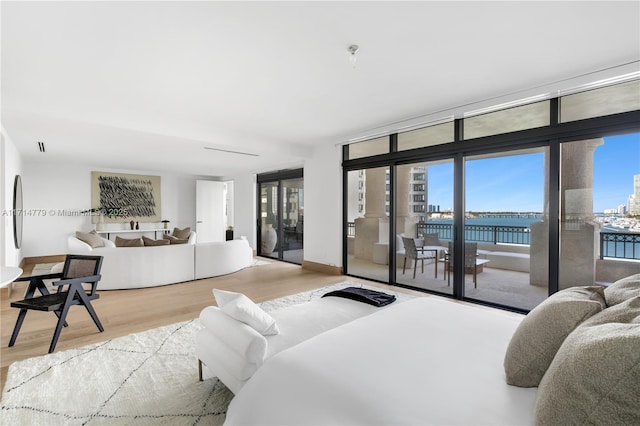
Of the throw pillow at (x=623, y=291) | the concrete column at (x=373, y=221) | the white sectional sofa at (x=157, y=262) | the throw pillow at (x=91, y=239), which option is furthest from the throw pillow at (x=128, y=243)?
the throw pillow at (x=623, y=291)

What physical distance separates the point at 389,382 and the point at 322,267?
486 cm

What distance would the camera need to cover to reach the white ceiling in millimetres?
2076

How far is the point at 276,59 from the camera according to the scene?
105 inches

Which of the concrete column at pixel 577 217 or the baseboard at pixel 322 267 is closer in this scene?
the concrete column at pixel 577 217

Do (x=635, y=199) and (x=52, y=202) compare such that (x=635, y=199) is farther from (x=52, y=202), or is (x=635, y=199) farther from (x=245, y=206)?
(x=52, y=202)

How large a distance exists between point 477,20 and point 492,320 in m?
2.09

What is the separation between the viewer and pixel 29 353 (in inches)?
101

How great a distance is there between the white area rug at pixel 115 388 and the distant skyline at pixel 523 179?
→ 12.2 feet

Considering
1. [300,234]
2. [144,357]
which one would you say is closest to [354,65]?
[144,357]

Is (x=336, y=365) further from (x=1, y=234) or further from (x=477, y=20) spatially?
(x=1, y=234)

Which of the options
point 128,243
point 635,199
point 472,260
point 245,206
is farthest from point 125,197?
point 635,199

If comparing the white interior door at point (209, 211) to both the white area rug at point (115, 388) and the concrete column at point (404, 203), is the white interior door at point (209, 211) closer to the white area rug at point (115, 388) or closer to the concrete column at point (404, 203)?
the concrete column at point (404, 203)

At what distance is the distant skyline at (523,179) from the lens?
307cm

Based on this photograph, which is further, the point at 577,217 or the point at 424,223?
the point at 424,223
